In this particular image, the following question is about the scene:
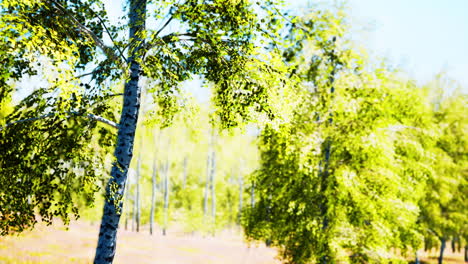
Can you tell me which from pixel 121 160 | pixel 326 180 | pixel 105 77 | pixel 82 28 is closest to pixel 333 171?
pixel 326 180

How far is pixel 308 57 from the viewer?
8.44 metres

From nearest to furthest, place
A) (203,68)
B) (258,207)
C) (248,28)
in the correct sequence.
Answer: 1. (248,28)
2. (203,68)
3. (258,207)

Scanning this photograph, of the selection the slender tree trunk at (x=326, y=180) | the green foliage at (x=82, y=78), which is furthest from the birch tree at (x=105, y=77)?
the slender tree trunk at (x=326, y=180)

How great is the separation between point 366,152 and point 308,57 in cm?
302

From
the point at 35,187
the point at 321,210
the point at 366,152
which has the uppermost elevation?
the point at 366,152

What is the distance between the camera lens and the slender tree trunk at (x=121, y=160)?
→ 4.52 metres

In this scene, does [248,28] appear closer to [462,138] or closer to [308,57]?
[308,57]

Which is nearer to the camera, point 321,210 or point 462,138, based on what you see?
point 321,210

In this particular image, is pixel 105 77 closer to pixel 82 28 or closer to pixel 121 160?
pixel 82 28

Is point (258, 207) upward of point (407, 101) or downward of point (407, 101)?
downward

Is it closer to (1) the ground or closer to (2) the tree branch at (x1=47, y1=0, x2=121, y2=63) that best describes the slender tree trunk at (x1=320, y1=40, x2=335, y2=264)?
(1) the ground

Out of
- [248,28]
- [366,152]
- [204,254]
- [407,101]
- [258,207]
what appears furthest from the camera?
[204,254]

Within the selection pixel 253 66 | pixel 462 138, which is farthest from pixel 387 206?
pixel 462 138

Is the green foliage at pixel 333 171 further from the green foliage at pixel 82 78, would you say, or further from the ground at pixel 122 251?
the green foliage at pixel 82 78
